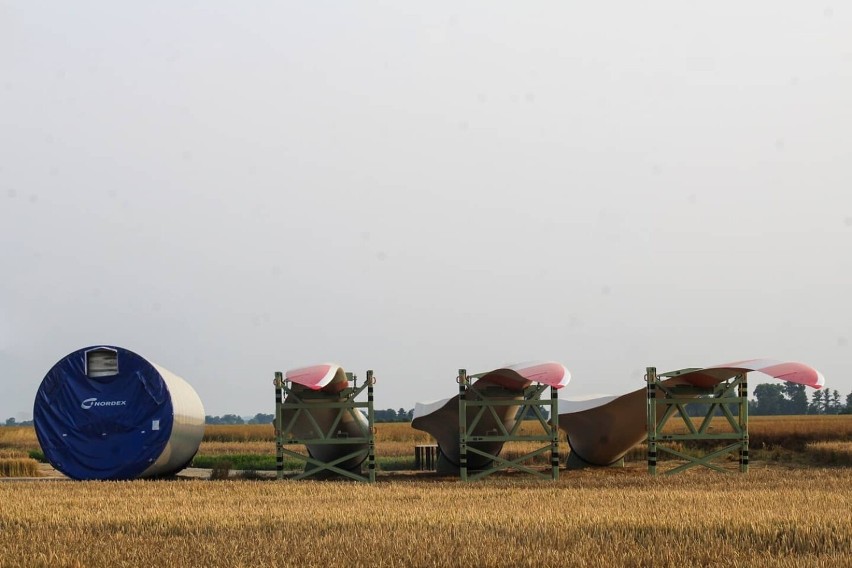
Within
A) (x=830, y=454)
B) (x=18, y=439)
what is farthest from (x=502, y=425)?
(x=18, y=439)

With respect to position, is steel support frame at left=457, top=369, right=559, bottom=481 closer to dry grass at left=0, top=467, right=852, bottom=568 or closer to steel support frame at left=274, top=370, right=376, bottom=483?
steel support frame at left=274, top=370, right=376, bottom=483

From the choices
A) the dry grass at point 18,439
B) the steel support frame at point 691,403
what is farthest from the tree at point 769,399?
the steel support frame at point 691,403

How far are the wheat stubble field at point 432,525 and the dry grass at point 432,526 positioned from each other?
3cm

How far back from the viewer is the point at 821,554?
11.9 m

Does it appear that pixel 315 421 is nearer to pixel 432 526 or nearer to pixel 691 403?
pixel 691 403

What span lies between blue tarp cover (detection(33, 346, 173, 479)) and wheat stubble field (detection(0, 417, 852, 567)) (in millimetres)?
3885

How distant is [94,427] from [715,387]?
14.6 metres

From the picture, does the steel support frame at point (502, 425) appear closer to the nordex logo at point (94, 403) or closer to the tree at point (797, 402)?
the nordex logo at point (94, 403)

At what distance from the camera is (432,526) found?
14.1m

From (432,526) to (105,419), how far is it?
14114 mm

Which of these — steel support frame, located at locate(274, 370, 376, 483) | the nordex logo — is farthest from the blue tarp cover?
steel support frame, located at locate(274, 370, 376, 483)

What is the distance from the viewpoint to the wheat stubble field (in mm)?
11828

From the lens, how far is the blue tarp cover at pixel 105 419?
25719mm

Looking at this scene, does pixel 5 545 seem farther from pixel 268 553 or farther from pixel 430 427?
pixel 430 427
